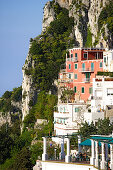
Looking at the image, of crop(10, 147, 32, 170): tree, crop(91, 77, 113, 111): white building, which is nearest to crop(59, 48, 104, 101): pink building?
crop(91, 77, 113, 111): white building

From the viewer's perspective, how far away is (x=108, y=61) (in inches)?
3162

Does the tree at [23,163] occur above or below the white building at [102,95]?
below

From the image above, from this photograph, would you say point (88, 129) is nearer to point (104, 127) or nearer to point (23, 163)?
point (104, 127)

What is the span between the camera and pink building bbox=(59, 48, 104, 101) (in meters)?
83.1

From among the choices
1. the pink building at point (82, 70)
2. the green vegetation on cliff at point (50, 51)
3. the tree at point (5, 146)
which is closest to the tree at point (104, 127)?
the pink building at point (82, 70)

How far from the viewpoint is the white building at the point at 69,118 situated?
2997 inches

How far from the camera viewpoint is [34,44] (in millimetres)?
102812

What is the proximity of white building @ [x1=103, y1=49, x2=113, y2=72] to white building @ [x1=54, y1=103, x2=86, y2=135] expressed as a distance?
727 centimetres

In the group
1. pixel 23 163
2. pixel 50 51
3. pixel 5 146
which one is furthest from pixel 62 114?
pixel 50 51

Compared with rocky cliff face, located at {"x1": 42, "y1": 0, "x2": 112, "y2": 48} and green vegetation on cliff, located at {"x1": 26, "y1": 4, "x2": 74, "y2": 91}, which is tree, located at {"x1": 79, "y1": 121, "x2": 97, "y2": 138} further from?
green vegetation on cliff, located at {"x1": 26, "y1": 4, "x2": 74, "y2": 91}

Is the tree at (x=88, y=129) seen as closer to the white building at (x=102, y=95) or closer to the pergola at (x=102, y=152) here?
the white building at (x=102, y=95)

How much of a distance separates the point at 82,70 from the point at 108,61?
645 centimetres

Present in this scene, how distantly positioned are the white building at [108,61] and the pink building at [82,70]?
109cm

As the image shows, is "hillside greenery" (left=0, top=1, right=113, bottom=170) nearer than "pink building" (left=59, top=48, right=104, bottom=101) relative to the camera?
Yes
